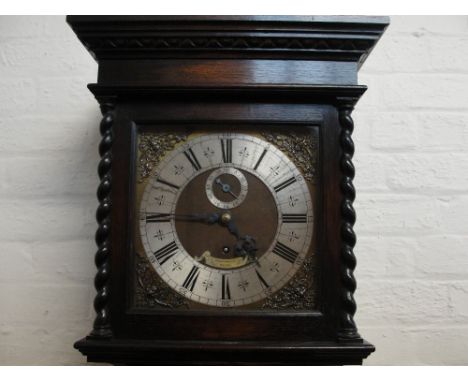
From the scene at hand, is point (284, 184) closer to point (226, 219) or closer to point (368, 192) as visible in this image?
point (226, 219)

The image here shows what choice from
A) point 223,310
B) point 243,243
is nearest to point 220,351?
point 223,310

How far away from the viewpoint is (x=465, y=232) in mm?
1113

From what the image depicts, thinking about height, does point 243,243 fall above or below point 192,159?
below

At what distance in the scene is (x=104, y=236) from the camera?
0.87 meters

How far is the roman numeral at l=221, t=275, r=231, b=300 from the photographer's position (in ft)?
2.88

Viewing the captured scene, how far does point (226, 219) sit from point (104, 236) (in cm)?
20

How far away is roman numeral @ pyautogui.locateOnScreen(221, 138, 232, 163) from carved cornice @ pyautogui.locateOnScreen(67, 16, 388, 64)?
15cm

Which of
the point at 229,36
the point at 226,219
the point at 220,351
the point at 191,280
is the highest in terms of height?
the point at 229,36

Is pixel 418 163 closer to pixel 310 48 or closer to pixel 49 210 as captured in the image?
pixel 310 48

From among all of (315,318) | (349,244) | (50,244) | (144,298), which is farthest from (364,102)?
(50,244)

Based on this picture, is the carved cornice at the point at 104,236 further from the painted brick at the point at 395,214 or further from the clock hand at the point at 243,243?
the painted brick at the point at 395,214

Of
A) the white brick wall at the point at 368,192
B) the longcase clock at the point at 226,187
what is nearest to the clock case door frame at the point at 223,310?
the longcase clock at the point at 226,187

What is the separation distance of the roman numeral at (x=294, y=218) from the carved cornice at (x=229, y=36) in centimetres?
27

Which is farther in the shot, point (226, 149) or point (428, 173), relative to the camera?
point (428, 173)
